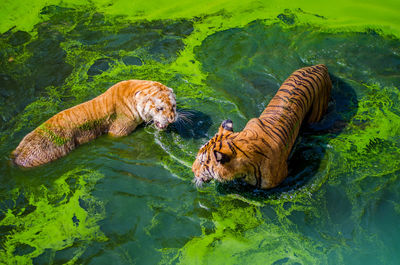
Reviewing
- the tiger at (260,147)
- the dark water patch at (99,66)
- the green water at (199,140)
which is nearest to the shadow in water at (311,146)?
the green water at (199,140)

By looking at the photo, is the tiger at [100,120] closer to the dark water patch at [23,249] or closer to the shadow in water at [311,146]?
the dark water patch at [23,249]

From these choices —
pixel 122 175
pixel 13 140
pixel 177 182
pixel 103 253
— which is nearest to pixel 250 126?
pixel 177 182

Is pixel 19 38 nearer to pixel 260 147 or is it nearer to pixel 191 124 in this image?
pixel 191 124

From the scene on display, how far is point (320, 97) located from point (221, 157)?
1.78m

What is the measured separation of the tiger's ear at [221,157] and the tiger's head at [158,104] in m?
1.35

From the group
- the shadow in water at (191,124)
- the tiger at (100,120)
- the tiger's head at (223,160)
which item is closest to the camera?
the tiger's head at (223,160)

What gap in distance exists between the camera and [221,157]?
3193 mm

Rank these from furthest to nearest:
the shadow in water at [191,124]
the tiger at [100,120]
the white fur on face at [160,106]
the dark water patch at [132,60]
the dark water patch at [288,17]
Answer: the dark water patch at [288,17], the dark water patch at [132,60], the shadow in water at [191,124], the white fur on face at [160,106], the tiger at [100,120]

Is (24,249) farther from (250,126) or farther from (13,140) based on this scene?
(250,126)

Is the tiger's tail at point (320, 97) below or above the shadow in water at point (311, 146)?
above

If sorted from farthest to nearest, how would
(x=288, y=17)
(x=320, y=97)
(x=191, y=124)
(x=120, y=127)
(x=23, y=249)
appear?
(x=288, y=17), (x=191, y=124), (x=120, y=127), (x=320, y=97), (x=23, y=249)

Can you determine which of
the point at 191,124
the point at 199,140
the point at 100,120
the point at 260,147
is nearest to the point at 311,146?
the point at 260,147

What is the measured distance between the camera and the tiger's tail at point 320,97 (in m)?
4.20

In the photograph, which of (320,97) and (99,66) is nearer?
(320,97)
